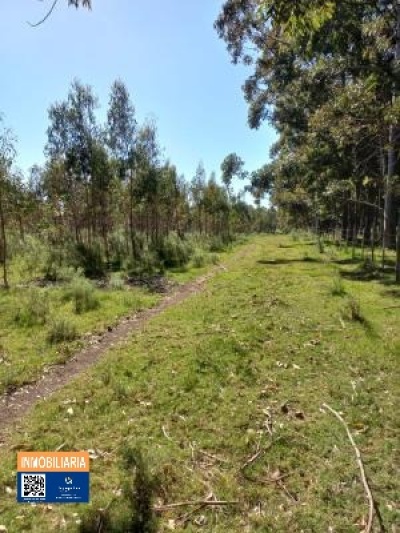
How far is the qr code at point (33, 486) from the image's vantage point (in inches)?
167

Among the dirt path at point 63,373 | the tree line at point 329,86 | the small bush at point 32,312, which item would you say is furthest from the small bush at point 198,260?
the small bush at point 32,312

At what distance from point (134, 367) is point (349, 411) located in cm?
377

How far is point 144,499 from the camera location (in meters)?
4.25

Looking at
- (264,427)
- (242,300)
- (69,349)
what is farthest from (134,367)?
(242,300)

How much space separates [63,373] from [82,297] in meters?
5.01

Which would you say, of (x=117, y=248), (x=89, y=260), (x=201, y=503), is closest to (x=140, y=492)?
(x=201, y=503)

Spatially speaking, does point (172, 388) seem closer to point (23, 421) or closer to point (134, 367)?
point (134, 367)

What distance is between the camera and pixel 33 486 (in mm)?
4316

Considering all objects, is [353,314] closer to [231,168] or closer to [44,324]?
[44,324]

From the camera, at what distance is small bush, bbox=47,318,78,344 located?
31.0 feet

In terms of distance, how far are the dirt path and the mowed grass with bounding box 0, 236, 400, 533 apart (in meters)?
0.35

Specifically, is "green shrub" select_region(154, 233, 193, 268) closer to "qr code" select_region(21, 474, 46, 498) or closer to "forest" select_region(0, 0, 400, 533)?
"forest" select_region(0, 0, 400, 533)

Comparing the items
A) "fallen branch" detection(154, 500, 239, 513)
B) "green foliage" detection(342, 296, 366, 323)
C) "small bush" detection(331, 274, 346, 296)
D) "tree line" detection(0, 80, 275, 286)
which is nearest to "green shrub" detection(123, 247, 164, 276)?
"tree line" detection(0, 80, 275, 286)

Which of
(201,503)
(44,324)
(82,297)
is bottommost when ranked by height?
(201,503)
